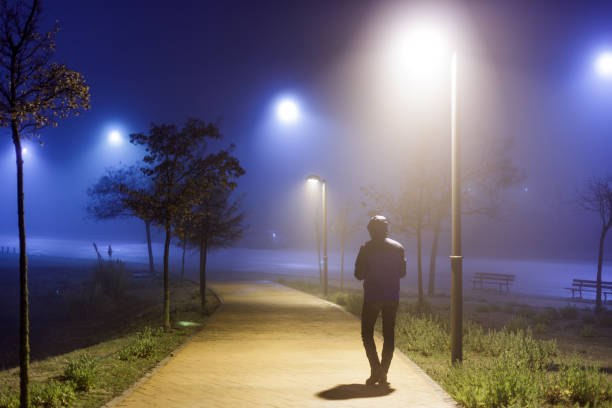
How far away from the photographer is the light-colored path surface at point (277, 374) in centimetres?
548

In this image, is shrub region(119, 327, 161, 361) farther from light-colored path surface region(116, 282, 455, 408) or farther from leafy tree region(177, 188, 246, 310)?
leafy tree region(177, 188, 246, 310)

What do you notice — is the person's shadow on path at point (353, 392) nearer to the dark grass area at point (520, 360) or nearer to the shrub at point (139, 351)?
the dark grass area at point (520, 360)

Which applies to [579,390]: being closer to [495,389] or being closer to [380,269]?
[495,389]

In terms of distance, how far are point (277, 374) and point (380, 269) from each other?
7.62ft

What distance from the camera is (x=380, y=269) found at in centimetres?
577

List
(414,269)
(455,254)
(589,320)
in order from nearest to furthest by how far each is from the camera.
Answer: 1. (455,254)
2. (589,320)
3. (414,269)

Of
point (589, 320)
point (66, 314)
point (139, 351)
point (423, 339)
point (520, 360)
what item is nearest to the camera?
point (520, 360)

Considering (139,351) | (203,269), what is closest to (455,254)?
(139,351)

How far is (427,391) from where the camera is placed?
19.2 feet

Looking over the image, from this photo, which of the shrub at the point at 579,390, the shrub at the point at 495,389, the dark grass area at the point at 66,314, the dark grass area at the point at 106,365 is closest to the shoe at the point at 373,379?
the shrub at the point at 495,389

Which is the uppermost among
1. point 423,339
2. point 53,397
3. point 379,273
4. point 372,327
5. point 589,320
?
point 379,273

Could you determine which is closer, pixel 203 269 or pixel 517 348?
pixel 517 348

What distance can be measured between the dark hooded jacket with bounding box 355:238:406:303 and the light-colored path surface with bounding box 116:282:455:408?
1.18 metres

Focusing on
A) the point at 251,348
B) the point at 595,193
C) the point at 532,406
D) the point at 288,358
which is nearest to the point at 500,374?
the point at 532,406
